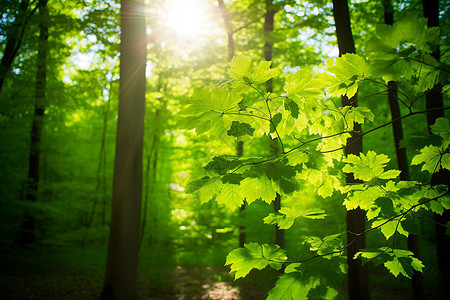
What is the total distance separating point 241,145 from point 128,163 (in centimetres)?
359

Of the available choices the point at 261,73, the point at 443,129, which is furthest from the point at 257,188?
the point at 443,129

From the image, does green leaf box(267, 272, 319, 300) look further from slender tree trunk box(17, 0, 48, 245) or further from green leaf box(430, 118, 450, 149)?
slender tree trunk box(17, 0, 48, 245)

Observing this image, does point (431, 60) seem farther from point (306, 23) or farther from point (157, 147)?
point (157, 147)

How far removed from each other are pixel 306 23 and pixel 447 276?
268 inches

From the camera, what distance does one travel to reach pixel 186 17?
28.0 ft

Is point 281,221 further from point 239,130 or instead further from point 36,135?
point 36,135

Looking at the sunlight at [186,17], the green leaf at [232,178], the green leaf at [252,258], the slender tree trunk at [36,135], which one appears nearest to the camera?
the green leaf at [232,178]

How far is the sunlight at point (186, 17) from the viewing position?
27.2 feet

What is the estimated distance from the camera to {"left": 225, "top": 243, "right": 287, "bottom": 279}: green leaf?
1251 mm

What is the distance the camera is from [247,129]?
1263 millimetres

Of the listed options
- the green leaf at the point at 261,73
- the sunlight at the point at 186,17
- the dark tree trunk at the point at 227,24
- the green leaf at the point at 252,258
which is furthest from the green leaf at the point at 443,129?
the sunlight at the point at 186,17

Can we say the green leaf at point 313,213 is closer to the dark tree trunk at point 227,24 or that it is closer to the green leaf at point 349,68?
the green leaf at point 349,68

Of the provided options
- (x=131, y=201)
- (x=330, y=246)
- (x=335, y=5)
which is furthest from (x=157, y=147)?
(x=330, y=246)

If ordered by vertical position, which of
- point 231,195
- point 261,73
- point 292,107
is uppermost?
point 261,73
